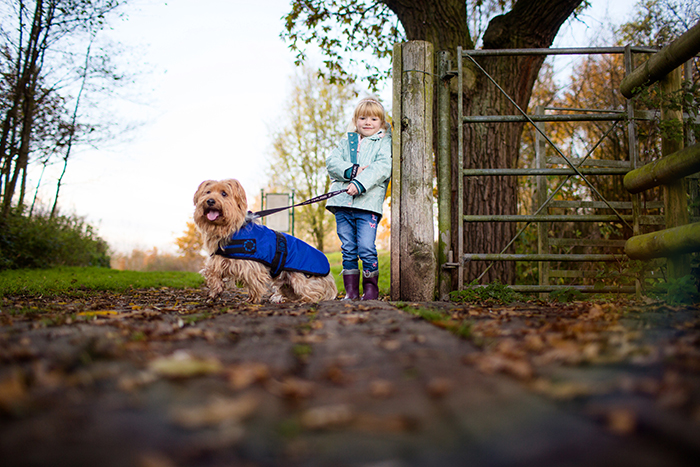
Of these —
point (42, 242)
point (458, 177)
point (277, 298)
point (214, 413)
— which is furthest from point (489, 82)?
point (42, 242)

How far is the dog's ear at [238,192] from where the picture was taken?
172 inches

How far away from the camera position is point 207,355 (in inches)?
62.9

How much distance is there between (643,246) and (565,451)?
3418 millimetres

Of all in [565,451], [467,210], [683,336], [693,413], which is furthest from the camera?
[467,210]

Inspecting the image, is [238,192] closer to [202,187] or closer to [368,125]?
[202,187]

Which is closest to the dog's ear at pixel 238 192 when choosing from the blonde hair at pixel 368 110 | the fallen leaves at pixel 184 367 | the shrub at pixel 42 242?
the blonde hair at pixel 368 110

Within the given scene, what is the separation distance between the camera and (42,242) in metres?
9.80

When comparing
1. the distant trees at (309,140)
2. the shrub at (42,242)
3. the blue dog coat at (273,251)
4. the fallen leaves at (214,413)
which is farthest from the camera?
the distant trees at (309,140)

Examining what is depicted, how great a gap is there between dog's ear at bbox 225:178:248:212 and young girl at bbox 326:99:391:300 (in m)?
0.83

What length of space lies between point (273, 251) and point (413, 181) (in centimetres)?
155

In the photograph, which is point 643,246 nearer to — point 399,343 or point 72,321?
point 399,343

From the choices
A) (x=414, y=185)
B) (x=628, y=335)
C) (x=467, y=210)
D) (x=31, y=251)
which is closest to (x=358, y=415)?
(x=628, y=335)

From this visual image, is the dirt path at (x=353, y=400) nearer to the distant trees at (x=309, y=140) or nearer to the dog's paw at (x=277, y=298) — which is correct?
the dog's paw at (x=277, y=298)

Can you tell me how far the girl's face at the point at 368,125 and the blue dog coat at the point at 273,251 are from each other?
1.34m
